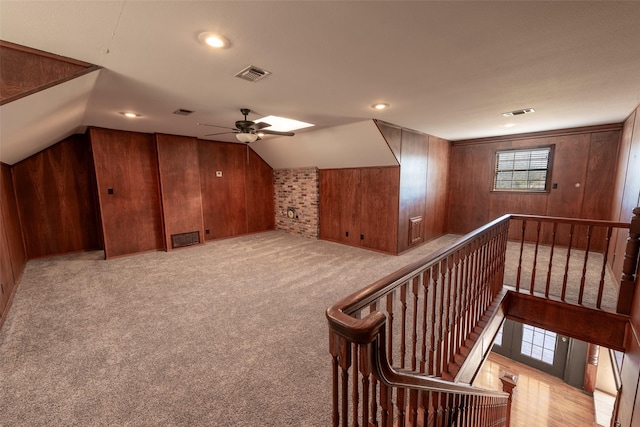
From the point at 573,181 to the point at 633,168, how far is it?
1.88 metres

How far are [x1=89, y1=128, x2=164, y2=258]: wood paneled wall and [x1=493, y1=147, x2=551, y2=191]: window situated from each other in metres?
7.34

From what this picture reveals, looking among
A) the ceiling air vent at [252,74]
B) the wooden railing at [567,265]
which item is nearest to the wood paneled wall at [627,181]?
the wooden railing at [567,265]

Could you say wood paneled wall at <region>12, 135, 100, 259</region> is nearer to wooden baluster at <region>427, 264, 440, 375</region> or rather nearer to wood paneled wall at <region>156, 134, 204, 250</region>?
wood paneled wall at <region>156, 134, 204, 250</region>

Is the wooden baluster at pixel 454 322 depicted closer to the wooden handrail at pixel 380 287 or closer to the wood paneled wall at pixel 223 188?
the wooden handrail at pixel 380 287

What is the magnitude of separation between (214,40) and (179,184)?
4275 mm

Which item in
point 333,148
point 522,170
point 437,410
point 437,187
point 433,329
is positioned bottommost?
point 437,410

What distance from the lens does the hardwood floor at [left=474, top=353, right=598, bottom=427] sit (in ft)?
16.5

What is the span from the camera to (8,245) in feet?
11.4

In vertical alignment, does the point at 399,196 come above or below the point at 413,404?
above

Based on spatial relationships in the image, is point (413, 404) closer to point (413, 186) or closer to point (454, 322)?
point (454, 322)

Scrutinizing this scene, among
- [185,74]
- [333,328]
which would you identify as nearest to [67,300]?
[185,74]

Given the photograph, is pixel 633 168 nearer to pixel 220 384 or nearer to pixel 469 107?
pixel 469 107

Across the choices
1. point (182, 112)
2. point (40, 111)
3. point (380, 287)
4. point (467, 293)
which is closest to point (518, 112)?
point (467, 293)

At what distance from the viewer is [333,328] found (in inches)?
33.8
